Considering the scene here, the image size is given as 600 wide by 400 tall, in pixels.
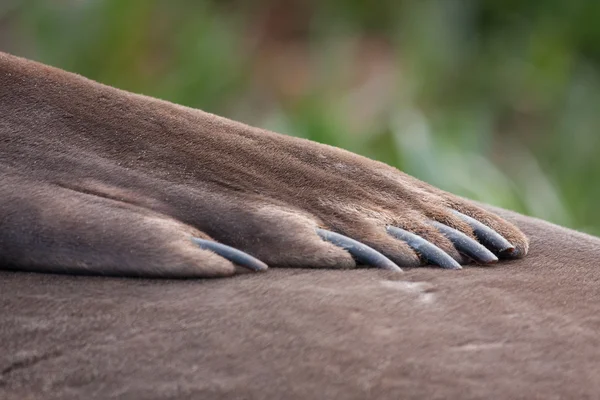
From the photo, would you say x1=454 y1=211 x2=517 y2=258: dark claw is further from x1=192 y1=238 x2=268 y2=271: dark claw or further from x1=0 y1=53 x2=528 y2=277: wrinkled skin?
x1=192 y1=238 x2=268 y2=271: dark claw

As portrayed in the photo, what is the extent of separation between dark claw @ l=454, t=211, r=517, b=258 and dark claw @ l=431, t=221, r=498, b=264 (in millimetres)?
28

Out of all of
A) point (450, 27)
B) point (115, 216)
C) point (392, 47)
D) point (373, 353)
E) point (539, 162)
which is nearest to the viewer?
point (373, 353)

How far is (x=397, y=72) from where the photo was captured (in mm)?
6035

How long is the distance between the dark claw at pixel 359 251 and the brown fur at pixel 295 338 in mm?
29

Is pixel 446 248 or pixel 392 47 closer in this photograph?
pixel 446 248

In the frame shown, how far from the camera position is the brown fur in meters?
1.13

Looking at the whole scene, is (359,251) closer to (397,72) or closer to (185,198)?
(185,198)

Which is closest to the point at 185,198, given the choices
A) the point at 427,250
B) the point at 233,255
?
the point at 233,255

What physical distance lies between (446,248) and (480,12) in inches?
210

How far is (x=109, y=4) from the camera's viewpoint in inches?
220

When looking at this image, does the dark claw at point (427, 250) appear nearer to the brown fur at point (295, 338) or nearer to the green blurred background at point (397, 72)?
the brown fur at point (295, 338)

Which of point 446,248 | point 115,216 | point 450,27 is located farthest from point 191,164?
point 450,27

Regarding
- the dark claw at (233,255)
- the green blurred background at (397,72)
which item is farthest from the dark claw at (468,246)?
the green blurred background at (397,72)

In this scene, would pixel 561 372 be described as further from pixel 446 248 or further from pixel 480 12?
pixel 480 12
